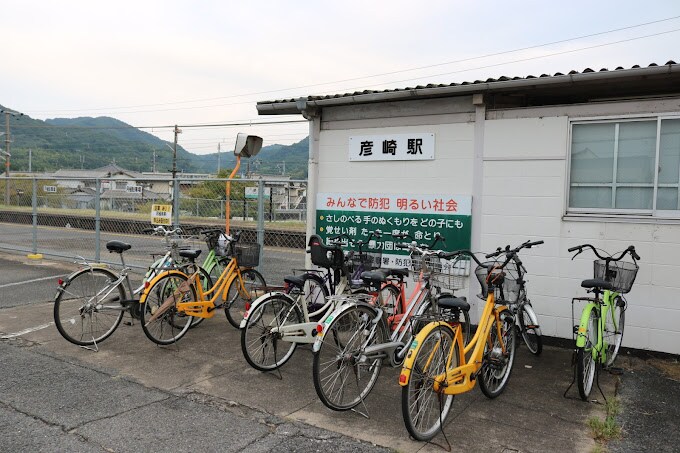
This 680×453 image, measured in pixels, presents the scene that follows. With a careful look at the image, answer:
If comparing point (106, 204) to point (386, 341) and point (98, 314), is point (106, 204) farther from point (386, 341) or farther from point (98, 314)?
point (386, 341)

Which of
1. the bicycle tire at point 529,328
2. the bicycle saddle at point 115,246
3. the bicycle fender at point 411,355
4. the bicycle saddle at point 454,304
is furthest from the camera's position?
the bicycle saddle at point 115,246

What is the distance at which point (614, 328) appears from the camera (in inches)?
202

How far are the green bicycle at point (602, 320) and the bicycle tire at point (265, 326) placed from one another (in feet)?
8.27

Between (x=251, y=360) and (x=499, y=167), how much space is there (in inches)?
143

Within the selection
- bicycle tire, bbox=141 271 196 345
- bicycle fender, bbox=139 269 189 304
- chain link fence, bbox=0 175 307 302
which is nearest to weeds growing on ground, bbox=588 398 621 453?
bicycle tire, bbox=141 271 196 345

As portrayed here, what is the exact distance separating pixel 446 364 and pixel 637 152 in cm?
363

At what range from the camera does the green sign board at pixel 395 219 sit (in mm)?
6473

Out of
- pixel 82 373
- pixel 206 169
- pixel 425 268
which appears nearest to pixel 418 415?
pixel 425 268

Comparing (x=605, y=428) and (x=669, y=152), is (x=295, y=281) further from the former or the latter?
(x=669, y=152)

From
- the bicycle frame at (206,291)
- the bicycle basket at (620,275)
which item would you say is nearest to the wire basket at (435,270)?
the bicycle basket at (620,275)

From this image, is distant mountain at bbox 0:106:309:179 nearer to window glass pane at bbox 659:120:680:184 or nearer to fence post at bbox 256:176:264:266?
fence post at bbox 256:176:264:266

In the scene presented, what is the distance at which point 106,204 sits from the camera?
36.7ft

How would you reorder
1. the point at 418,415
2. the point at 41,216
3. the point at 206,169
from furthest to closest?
the point at 206,169
the point at 41,216
the point at 418,415

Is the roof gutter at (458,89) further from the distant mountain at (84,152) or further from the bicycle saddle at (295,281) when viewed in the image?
the distant mountain at (84,152)
